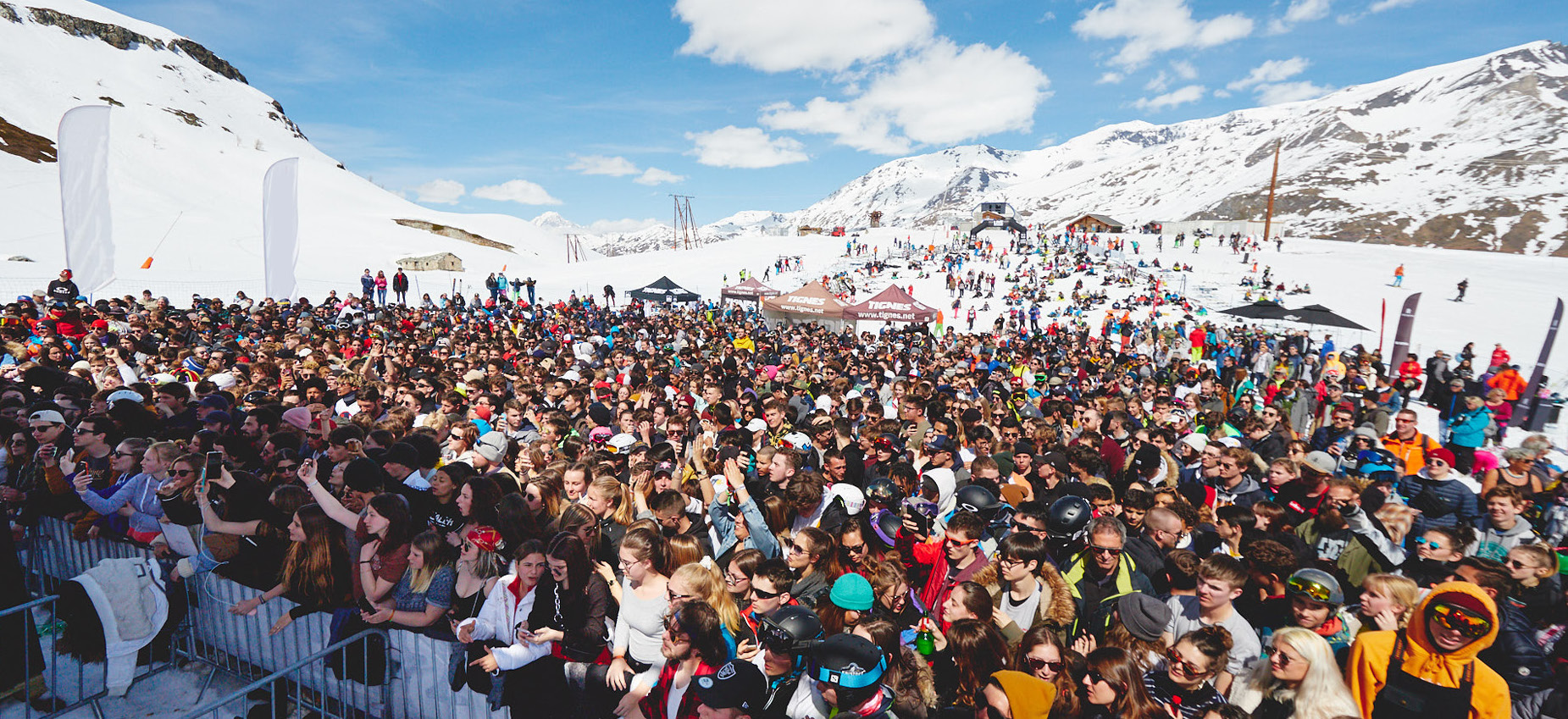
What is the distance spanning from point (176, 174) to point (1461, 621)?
8207 centimetres

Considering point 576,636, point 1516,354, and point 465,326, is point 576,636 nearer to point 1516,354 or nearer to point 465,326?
point 465,326

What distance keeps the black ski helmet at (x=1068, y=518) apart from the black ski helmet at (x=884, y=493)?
106 centimetres

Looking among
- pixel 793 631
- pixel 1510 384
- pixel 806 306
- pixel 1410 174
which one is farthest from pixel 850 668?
pixel 1410 174

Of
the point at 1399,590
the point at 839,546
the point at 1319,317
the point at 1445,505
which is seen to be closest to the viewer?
the point at 1399,590

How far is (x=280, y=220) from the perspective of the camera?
20.6 m

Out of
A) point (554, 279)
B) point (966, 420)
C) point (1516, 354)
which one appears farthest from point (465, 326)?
point (1516, 354)

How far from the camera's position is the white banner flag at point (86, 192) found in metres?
16.2

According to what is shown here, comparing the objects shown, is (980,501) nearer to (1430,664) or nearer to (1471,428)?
(1430,664)

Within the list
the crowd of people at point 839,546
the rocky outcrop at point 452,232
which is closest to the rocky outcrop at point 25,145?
the rocky outcrop at point 452,232

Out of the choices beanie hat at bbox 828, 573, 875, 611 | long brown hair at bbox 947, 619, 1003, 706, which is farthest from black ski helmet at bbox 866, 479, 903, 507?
long brown hair at bbox 947, 619, 1003, 706

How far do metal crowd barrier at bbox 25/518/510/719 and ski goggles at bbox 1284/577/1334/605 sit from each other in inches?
177

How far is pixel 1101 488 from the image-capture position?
496 cm

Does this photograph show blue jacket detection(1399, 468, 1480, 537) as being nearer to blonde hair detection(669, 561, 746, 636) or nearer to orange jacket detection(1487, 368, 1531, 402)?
blonde hair detection(669, 561, 746, 636)

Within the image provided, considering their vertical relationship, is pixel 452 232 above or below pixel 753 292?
above
